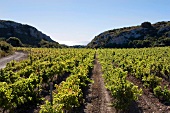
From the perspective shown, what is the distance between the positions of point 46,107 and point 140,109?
7.30 meters

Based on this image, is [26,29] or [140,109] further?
[26,29]

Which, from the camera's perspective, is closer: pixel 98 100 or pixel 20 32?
pixel 98 100

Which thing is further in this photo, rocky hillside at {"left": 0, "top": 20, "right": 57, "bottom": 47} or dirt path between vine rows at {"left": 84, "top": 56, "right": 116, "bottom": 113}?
rocky hillside at {"left": 0, "top": 20, "right": 57, "bottom": 47}

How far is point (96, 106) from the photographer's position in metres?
17.6

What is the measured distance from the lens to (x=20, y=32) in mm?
179000

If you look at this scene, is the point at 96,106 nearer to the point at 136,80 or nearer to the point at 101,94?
the point at 101,94

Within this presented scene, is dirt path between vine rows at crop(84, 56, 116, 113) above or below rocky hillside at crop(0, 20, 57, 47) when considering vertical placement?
below

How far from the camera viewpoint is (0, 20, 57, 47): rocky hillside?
16988 cm

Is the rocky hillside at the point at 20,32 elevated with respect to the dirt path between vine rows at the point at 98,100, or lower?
elevated

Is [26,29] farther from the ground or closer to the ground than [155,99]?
farther from the ground

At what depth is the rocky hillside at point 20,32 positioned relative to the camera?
169875 mm

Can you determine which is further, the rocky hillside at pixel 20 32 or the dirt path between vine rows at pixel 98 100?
the rocky hillside at pixel 20 32

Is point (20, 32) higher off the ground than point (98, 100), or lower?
higher

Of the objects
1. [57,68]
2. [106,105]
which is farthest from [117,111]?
[57,68]
